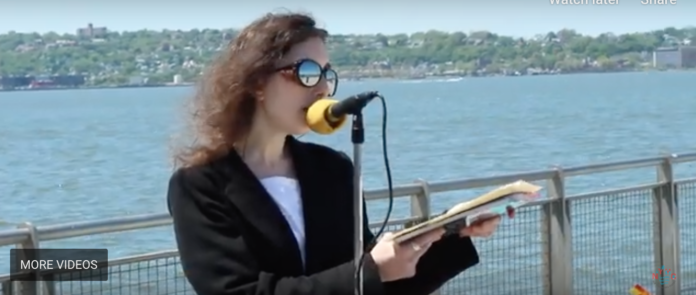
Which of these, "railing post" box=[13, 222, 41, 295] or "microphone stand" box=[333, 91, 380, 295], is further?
"railing post" box=[13, 222, 41, 295]

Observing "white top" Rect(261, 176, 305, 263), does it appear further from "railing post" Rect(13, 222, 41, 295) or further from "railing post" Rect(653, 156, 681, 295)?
"railing post" Rect(653, 156, 681, 295)

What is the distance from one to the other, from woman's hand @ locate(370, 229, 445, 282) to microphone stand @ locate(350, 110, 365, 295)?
0.05m

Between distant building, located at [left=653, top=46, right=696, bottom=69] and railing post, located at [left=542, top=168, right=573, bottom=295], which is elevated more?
railing post, located at [left=542, top=168, right=573, bottom=295]

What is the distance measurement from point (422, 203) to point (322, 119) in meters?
2.90

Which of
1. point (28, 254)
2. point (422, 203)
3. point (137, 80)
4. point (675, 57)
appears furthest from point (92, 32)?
point (28, 254)

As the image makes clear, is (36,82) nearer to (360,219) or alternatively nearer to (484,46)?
(484,46)

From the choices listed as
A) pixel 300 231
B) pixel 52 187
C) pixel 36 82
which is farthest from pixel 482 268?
pixel 36 82

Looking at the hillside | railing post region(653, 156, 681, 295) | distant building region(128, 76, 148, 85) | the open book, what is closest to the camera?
the open book

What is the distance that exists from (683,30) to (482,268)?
39.1m

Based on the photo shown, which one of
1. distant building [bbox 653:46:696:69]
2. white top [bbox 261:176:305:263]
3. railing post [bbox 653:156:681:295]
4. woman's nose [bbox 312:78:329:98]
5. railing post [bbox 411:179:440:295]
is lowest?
distant building [bbox 653:46:696:69]

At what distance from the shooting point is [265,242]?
11.4 ft

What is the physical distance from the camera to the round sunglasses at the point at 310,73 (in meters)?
3.48

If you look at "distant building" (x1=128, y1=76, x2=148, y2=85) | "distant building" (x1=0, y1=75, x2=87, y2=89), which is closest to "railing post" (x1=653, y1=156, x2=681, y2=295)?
"distant building" (x1=128, y1=76, x2=148, y2=85)

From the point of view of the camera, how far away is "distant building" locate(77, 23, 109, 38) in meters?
46.2
